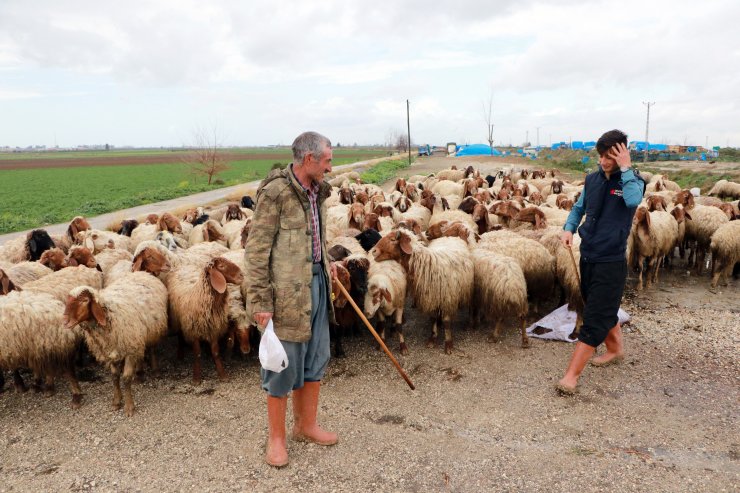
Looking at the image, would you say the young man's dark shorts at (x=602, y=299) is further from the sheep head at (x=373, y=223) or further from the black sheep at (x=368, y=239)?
the sheep head at (x=373, y=223)

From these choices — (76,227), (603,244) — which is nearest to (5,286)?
(76,227)

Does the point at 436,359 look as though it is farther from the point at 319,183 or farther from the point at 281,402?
the point at 319,183

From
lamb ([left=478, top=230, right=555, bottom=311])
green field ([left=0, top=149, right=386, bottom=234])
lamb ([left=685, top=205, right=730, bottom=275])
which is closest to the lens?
lamb ([left=478, top=230, right=555, bottom=311])

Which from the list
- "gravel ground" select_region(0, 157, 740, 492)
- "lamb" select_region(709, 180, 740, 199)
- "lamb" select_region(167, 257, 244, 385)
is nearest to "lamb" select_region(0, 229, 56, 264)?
"gravel ground" select_region(0, 157, 740, 492)

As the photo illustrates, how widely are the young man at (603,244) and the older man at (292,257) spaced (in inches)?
109

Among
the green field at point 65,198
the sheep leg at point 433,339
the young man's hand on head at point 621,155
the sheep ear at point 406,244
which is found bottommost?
the sheep leg at point 433,339

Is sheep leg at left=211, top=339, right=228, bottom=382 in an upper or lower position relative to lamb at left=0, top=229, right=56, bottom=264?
lower

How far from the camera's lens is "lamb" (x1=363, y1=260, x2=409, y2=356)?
5.70 meters

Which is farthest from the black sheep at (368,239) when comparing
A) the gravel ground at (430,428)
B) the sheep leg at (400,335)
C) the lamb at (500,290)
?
the gravel ground at (430,428)

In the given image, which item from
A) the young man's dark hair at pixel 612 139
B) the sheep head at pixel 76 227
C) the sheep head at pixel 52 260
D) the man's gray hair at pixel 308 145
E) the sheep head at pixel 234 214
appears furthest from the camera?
the sheep head at pixel 234 214

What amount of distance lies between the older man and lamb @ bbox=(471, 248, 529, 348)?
313cm

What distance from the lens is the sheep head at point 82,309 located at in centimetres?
443

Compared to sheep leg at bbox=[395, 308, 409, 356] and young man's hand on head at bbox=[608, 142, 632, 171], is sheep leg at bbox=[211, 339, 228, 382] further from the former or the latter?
young man's hand on head at bbox=[608, 142, 632, 171]

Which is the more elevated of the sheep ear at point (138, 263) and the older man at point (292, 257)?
the older man at point (292, 257)
